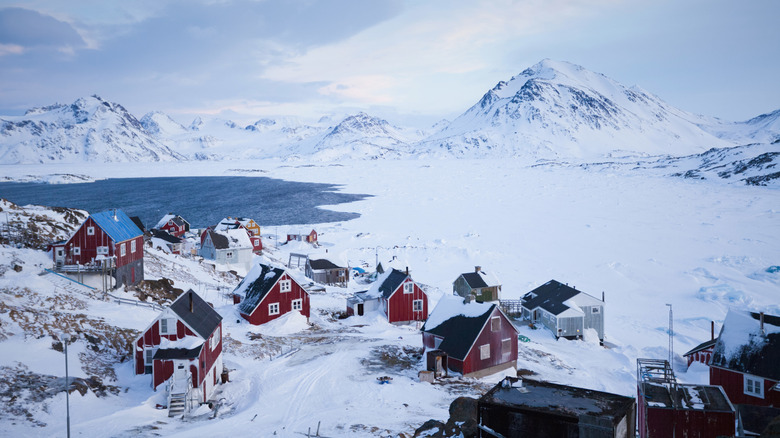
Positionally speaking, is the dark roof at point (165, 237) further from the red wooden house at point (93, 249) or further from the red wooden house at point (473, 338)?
the red wooden house at point (473, 338)

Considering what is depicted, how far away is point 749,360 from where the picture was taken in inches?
952

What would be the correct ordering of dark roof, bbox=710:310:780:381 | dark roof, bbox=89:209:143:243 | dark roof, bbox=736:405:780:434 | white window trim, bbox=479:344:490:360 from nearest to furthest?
dark roof, bbox=736:405:780:434 → dark roof, bbox=710:310:780:381 → white window trim, bbox=479:344:490:360 → dark roof, bbox=89:209:143:243

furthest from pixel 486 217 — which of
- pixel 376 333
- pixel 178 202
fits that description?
pixel 178 202

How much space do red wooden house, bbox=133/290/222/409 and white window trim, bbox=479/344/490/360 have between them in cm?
1573

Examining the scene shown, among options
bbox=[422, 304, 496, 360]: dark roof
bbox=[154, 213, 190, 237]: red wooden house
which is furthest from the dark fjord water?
bbox=[422, 304, 496, 360]: dark roof

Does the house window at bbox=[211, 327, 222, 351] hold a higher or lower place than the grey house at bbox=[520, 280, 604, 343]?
higher

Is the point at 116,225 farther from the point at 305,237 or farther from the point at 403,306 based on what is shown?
the point at 305,237

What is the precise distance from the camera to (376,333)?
1547 inches

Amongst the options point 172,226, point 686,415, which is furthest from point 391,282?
point 172,226

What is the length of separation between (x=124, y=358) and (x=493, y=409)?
2238cm

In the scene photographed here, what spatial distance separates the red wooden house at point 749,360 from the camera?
23.4 m

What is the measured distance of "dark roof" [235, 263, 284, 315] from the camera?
38.7 metres

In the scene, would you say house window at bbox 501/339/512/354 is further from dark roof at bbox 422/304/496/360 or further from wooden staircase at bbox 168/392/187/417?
wooden staircase at bbox 168/392/187/417

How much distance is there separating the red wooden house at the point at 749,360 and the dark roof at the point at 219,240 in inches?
2112
